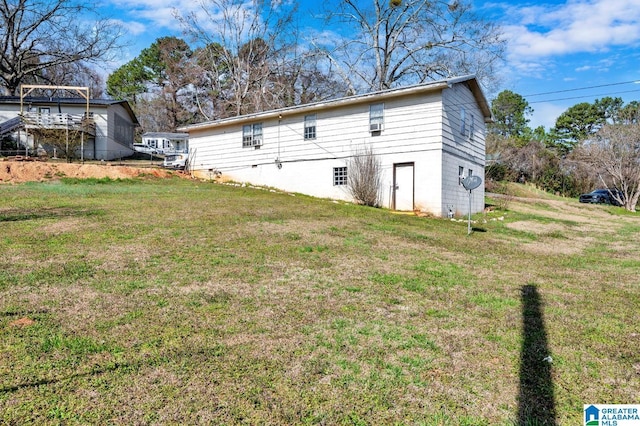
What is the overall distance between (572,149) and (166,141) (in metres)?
44.8

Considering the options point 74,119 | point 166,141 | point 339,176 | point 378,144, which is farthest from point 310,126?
point 166,141

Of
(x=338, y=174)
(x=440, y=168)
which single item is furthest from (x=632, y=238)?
(x=338, y=174)

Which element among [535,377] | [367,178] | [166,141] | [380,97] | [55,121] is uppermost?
[166,141]

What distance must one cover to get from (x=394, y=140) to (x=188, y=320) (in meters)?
13.0

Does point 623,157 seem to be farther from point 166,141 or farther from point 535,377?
point 166,141

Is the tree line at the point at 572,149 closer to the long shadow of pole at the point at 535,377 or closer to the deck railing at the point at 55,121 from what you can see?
the long shadow of pole at the point at 535,377

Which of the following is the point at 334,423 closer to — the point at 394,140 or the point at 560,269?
the point at 560,269

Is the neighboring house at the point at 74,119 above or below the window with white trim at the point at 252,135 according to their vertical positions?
above

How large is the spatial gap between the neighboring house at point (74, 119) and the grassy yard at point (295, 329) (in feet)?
66.1

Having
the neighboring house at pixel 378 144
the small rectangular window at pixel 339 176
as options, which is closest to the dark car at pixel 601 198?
the neighboring house at pixel 378 144

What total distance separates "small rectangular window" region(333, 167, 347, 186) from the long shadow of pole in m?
12.7

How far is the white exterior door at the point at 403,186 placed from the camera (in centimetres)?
1540

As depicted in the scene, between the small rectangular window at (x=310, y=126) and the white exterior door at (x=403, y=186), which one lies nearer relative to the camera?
the white exterior door at (x=403, y=186)

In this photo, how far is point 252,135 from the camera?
19828mm
